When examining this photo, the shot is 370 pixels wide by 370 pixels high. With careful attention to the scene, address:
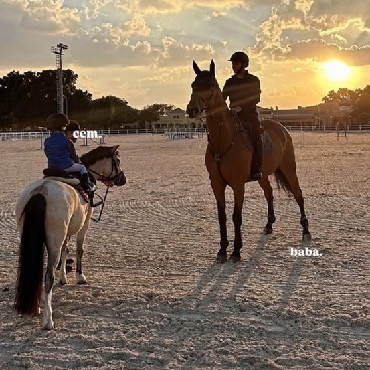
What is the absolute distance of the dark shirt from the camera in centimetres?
862

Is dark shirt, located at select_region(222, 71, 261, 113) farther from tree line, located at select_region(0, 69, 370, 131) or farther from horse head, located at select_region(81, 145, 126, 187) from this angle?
tree line, located at select_region(0, 69, 370, 131)

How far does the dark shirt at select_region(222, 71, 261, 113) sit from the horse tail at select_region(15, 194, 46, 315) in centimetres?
401

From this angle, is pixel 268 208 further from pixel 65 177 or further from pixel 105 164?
pixel 65 177

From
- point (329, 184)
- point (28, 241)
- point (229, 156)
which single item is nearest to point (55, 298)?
point (28, 241)

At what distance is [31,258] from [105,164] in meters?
2.56

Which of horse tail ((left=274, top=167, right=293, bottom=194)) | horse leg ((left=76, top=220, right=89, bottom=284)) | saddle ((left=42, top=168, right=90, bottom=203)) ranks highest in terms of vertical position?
saddle ((left=42, top=168, right=90, bottom=203))

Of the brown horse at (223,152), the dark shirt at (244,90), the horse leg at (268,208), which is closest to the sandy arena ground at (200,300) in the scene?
the horse leg at (268,208)

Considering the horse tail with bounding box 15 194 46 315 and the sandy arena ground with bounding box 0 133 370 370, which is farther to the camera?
the horse tail with bounding box 15 194 46 315

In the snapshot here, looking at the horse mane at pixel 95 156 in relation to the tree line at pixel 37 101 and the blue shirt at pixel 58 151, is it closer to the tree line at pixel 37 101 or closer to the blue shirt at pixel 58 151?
the blue shirt at pixel 58 151

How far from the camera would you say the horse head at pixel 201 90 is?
7590 millimetres

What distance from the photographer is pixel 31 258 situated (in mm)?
5684

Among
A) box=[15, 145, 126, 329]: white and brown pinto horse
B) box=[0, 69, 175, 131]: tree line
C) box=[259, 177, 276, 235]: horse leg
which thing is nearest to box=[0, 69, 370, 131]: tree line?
box=[0, 69, 175, 131]: tree line

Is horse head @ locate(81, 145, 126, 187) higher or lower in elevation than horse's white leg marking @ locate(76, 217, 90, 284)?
higher

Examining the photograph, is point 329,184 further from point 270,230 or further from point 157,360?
point 157,360
